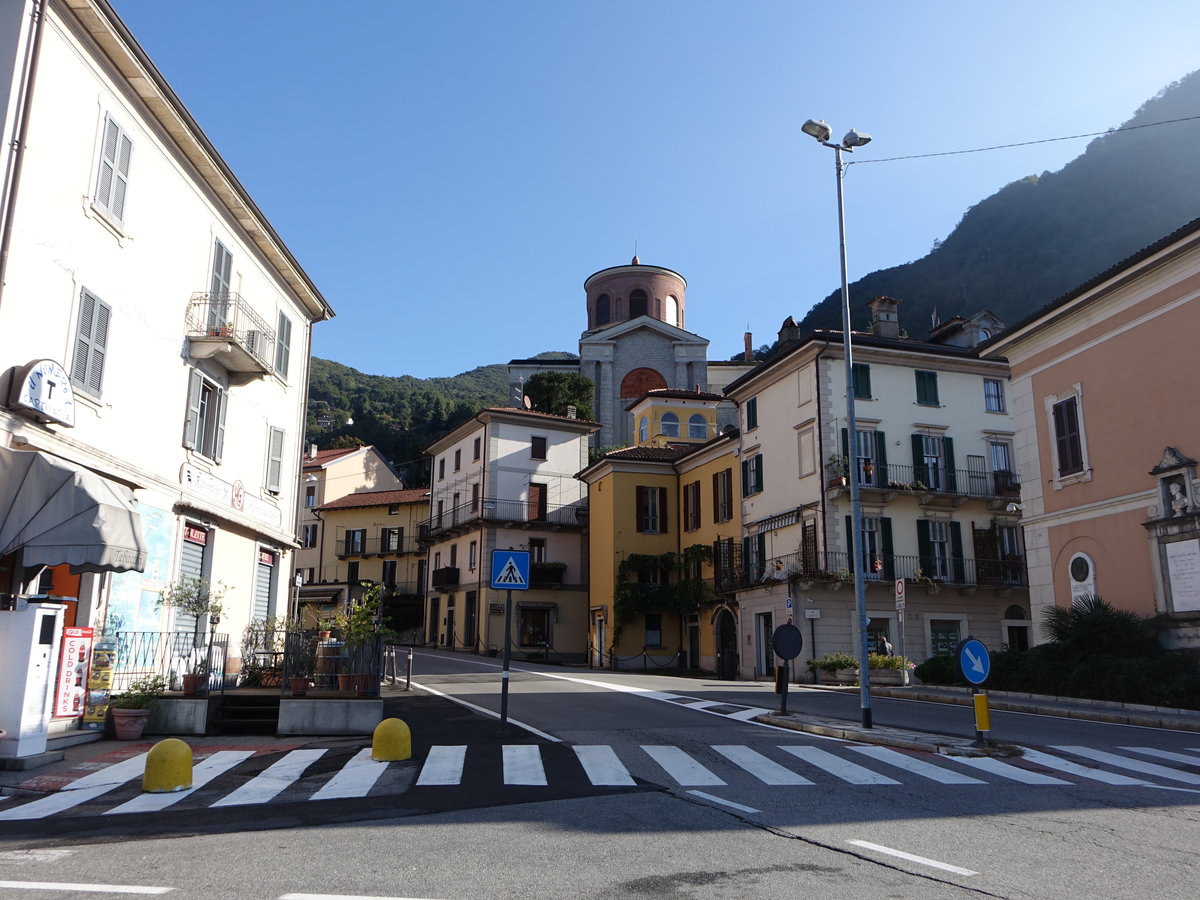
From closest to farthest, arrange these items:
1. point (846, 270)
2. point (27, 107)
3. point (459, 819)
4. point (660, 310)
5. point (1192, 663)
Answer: point (459, 819) → point (27, 107) → point (846, 270) → point (1192, 663) → point (660, 310)

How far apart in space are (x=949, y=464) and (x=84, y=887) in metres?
32.8

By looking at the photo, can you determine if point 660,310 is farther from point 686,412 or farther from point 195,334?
point 195,334

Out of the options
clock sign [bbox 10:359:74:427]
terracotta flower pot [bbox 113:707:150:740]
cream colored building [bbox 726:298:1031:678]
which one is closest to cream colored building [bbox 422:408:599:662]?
cream colored building [bbox 726:298:1031:678]

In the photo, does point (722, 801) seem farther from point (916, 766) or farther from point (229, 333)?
point (229, 333)

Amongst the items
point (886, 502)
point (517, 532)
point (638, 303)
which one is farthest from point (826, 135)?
point (638, 303)

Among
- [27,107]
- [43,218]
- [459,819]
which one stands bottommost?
[459,819]

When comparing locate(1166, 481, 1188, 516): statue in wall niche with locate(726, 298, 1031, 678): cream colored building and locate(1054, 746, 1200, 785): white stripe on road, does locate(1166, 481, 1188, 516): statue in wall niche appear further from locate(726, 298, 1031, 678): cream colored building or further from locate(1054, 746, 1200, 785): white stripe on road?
locate(726, 298, 1031, 678): cream colored building

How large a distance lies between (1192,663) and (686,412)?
37.8m

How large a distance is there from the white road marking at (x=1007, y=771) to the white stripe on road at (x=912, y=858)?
11.8 ft

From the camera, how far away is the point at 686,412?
181 feet

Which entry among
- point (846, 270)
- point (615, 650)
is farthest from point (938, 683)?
point (615, 650)

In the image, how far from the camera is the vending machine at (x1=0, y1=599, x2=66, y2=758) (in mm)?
10469

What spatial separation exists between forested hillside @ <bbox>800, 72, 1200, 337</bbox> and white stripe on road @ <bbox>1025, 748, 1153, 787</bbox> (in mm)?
73783

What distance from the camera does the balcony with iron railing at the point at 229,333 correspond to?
18125 millimetres
